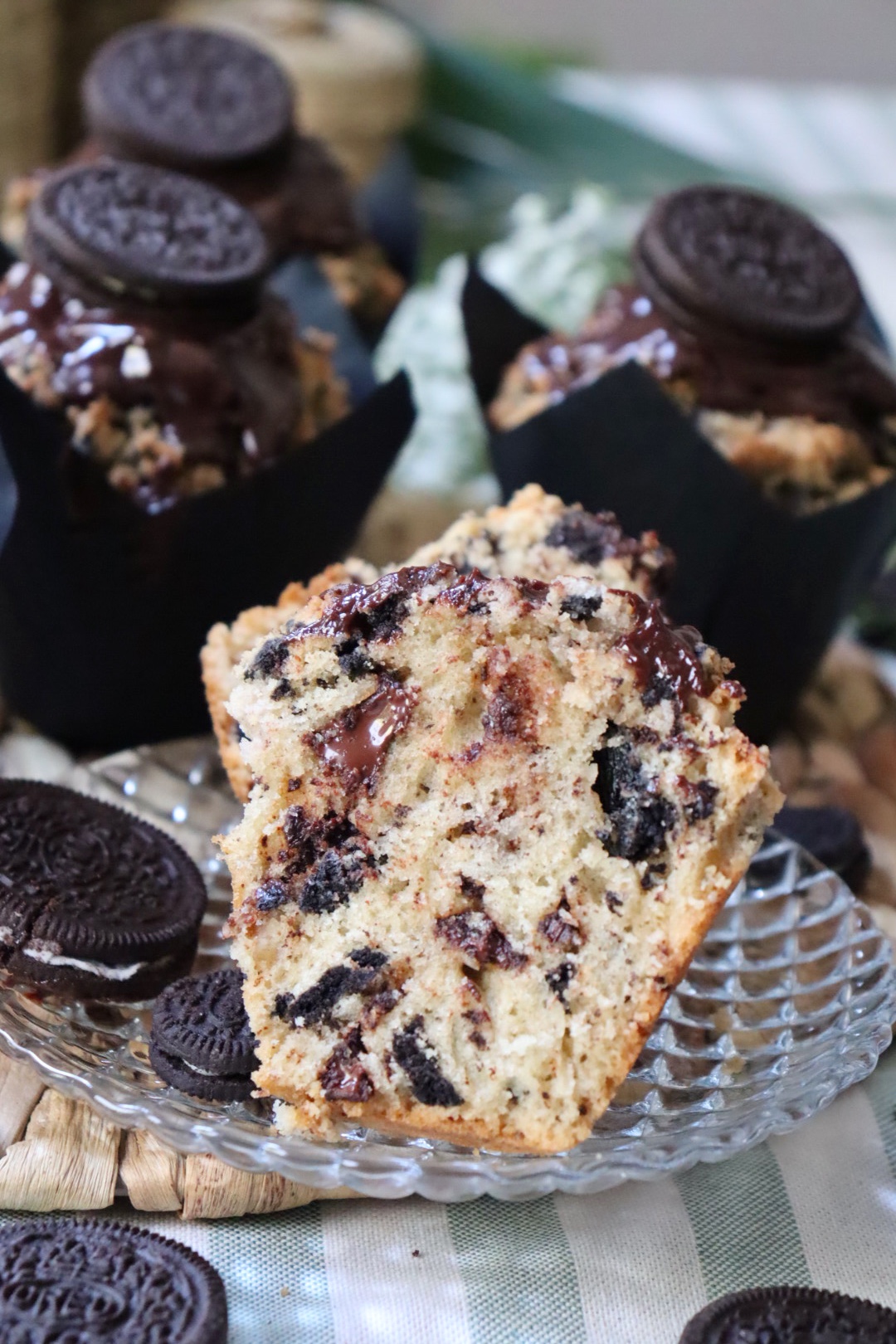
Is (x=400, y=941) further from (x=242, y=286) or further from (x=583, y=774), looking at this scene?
(x=242, y=286)

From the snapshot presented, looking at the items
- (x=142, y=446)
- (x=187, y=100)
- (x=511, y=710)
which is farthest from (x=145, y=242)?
(x=511, y=710)

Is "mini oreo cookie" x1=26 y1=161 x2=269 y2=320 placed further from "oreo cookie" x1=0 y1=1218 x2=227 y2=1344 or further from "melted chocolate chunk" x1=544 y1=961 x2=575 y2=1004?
"oreo cookie" x1=0 y1=1218 x2=227 y2=1344

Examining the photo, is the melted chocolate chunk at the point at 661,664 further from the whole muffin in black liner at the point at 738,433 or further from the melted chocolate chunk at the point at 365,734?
the whole muffin in black liner at the point at 738,433

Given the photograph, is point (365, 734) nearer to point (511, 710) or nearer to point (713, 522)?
point (511, 710)

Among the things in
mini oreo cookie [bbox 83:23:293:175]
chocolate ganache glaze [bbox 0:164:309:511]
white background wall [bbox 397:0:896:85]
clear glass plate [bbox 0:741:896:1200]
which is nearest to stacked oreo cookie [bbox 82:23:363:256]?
mini oreo cookie [bbox 83:23:293:175]

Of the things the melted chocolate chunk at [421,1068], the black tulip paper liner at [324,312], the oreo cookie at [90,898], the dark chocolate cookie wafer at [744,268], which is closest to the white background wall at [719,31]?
the black tulip paper liner at [324,312]
